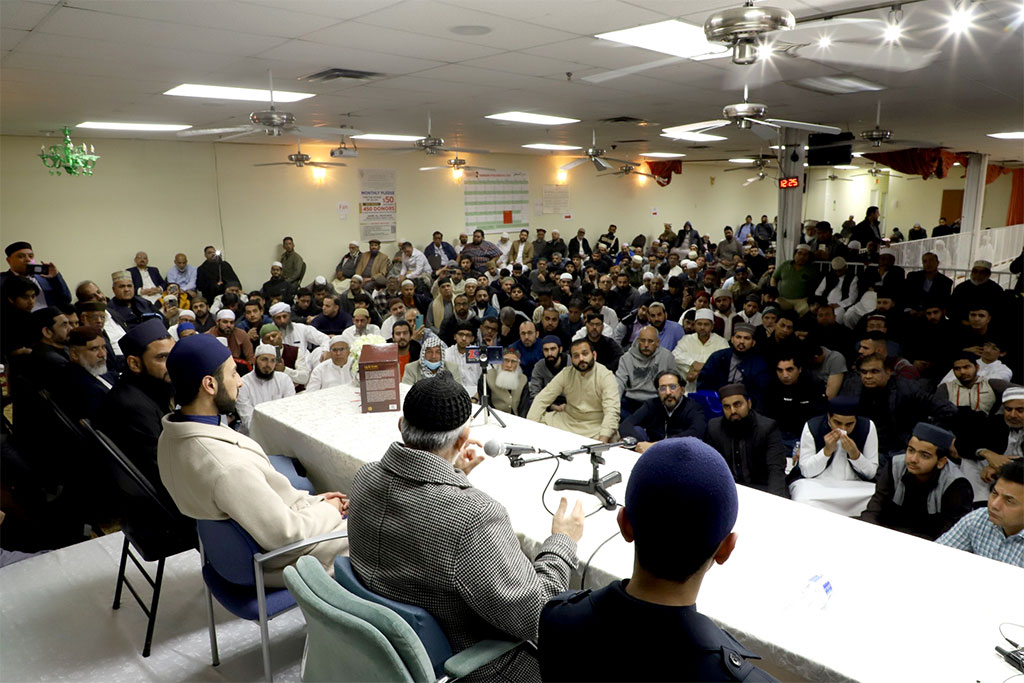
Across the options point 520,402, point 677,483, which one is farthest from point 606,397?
point 677,483

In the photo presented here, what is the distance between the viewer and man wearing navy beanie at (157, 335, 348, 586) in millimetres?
1971

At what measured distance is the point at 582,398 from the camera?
4.48 m

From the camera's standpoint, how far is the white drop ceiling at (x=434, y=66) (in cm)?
339

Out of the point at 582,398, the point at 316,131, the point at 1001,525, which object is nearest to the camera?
the point at 1001,525

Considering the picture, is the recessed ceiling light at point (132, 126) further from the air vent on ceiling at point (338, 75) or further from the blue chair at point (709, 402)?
the blue chair at point (709, 402)

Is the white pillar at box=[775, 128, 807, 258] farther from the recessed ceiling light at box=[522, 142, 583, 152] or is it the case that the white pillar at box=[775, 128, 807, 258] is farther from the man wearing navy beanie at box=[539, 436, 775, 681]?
the man wearing navy beanie at box=[539, 436, 775, 681]

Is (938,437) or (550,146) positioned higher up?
(550,146)

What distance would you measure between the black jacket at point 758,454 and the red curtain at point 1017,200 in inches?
804

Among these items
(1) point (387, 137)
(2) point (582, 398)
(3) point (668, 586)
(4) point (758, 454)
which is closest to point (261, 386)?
(2) point (582, 398)

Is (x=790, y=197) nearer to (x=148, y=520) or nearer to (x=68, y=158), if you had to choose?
(x=148, y=520)

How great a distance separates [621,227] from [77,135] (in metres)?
11.4

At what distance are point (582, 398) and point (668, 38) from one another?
93.0 inches

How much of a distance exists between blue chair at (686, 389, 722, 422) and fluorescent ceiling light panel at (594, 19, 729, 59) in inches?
92.4

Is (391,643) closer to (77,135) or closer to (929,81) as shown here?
(929,81)
